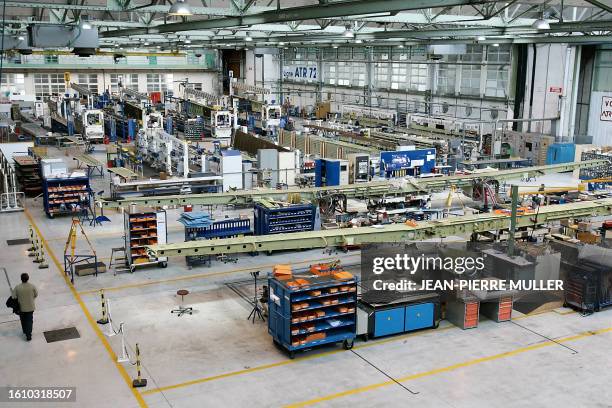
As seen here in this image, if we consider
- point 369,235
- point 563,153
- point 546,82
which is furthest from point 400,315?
point 546,82

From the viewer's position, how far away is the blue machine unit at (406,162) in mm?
24938

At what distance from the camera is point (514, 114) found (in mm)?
37094

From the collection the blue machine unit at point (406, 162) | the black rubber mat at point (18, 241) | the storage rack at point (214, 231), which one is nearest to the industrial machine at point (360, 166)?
the blue machine unit at point (406, 162)

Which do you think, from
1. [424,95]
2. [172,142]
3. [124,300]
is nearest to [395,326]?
[124,300]

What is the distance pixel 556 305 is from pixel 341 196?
6.85 m

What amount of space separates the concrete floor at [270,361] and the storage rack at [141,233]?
141 centimetres

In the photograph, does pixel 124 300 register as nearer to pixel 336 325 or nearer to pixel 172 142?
pixel 336 325

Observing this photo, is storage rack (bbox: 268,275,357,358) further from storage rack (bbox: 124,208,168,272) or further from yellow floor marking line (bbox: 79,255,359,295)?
storage rack (bbox: 124,208,168,272)

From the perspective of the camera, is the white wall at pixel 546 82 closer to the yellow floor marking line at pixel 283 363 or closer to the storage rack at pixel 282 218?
the storage rack at pixel 282 218

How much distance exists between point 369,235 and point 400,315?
6.07 ft

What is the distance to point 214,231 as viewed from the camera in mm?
17969

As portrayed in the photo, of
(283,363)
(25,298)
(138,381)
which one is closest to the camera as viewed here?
(138,381)

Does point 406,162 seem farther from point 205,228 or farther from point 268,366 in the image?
point 268,366

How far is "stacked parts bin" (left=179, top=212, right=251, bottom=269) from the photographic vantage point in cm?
1734
